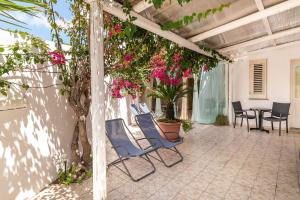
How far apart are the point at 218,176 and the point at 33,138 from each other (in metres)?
3.21

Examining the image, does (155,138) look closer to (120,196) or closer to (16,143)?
(120,196)

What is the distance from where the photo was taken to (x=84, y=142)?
397cm

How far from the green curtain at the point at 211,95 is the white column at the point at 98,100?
7.18m

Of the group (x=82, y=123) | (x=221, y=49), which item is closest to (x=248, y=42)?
(x=221, y=49)

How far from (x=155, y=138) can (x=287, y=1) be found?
3.44m

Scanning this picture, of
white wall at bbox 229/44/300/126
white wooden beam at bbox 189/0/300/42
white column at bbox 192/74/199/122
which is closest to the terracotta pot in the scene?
white wooden beam at bbox 189/0/300/42

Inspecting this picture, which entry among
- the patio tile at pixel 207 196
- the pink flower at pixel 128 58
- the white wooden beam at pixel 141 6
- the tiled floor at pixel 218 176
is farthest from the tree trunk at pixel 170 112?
the white wooden beam at pixel 141 6

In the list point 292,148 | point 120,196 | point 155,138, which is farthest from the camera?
point 292,148

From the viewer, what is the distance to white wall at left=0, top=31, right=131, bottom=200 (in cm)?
288

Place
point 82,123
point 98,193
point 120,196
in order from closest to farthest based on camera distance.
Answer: point 98,193
point 120,196
point 82,123

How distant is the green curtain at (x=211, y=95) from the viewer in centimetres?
904

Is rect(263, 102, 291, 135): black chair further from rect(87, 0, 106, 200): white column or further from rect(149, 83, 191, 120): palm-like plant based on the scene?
rect(87, 0, 106, 200): white column

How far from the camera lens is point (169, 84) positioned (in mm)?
6238

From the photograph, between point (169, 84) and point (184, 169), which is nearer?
point (184, 169)
